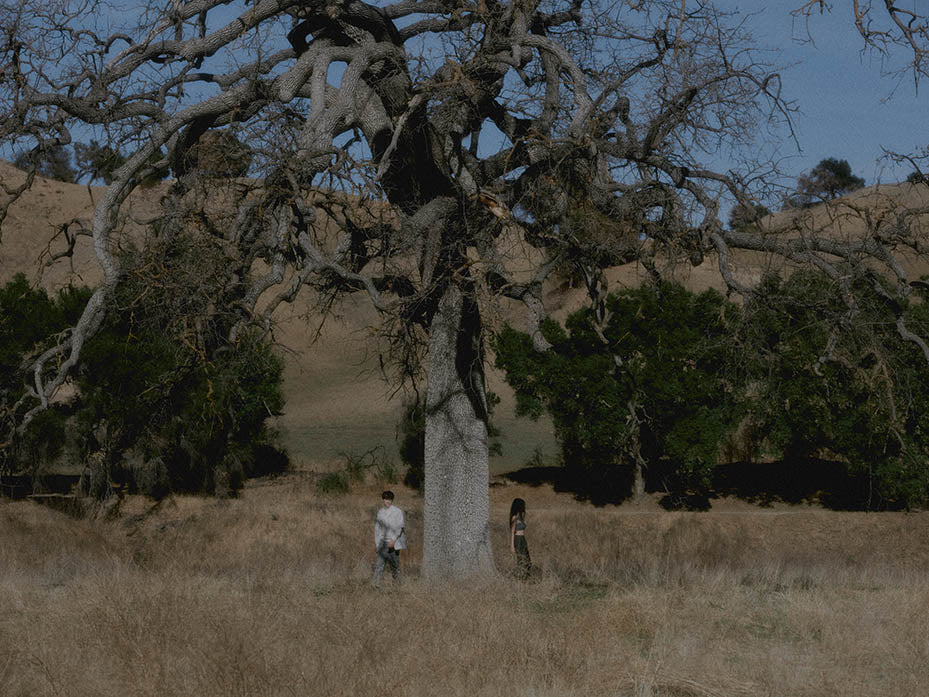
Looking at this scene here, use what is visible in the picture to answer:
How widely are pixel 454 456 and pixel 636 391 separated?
15.9 metres

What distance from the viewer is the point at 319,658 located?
720 centimetres

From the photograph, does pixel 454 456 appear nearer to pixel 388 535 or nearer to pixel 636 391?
pixel 388 535

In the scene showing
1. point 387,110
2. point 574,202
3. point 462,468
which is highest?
point 387,110

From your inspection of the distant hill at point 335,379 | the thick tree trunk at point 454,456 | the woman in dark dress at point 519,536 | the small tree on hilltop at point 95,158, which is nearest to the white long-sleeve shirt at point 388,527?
the thick tree trunk at point 454,456

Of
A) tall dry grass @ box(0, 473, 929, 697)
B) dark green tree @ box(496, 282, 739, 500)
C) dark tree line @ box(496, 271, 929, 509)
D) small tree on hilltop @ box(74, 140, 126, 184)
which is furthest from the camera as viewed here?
dark green tree @ box(496, 282, 739, 500)

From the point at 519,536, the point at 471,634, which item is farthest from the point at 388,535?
the point at 471,634

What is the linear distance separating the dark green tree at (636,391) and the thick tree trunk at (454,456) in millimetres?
14514

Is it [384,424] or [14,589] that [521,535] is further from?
[384,424]

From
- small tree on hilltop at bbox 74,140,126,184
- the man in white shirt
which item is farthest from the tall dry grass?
small tree on hilltop at bbox 74,140,126,184

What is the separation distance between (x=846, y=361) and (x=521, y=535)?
494 cm

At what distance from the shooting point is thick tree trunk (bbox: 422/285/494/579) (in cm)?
1283

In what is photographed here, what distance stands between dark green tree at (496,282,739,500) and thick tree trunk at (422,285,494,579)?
571 inches

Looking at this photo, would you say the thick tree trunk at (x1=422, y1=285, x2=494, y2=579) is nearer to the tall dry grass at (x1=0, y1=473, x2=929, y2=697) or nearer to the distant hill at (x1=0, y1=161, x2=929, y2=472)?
the tall dry grass at (x1=0, y1=473, x2=929, y2=697)

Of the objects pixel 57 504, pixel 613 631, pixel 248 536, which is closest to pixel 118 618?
pixel 613 631
